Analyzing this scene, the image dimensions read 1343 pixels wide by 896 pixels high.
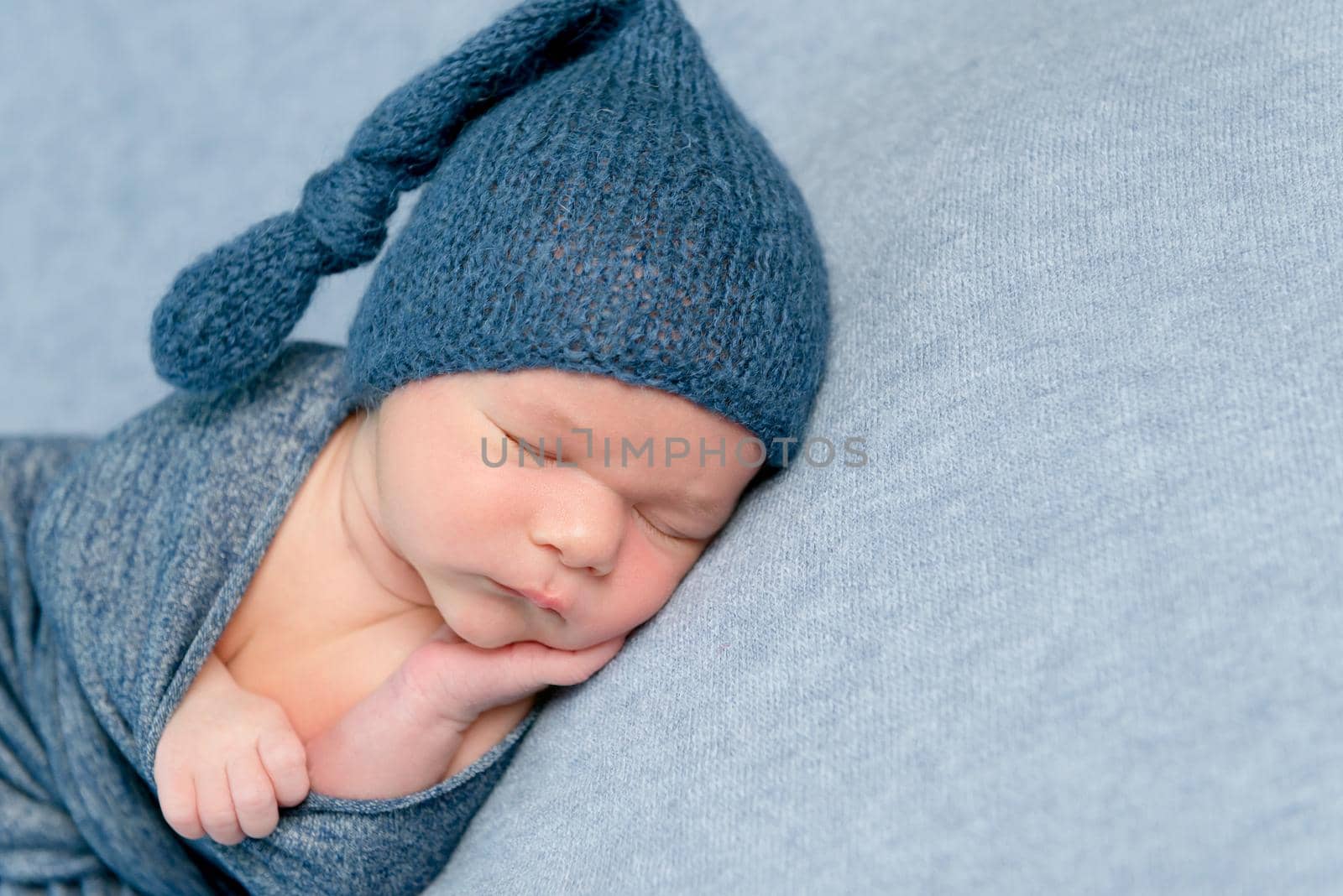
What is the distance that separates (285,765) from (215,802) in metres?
0.07

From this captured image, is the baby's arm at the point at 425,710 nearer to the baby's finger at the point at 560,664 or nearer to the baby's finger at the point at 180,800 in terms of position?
the baby's finger at the point at 560,664

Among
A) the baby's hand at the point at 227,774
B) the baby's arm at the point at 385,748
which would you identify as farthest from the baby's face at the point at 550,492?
the baby's hand at the point at 227,774

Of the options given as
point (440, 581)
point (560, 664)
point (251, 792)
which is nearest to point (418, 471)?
point (440, 581)

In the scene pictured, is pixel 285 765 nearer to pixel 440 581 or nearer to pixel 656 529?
pixel 440 581

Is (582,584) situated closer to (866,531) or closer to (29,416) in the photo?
(866,531)

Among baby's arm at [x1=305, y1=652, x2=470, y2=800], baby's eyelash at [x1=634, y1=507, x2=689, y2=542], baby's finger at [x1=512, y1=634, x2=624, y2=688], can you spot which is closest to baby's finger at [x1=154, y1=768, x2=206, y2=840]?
baby's arm at [x1=305, y1=652, x2=470, y2=800]

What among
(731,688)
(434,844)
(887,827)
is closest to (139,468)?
(434,844)

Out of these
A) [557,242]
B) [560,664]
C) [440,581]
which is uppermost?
[557,242]

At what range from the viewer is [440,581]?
3.34 ft

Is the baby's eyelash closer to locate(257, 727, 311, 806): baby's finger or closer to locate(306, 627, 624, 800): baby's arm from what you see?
locate(306, 627, 624, 800): baby's arm

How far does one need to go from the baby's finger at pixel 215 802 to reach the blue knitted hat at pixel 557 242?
363mm

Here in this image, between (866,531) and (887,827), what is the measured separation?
0.24m

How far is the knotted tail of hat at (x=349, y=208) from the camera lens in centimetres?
103

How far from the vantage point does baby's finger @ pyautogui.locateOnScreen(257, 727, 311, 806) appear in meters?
1.03
